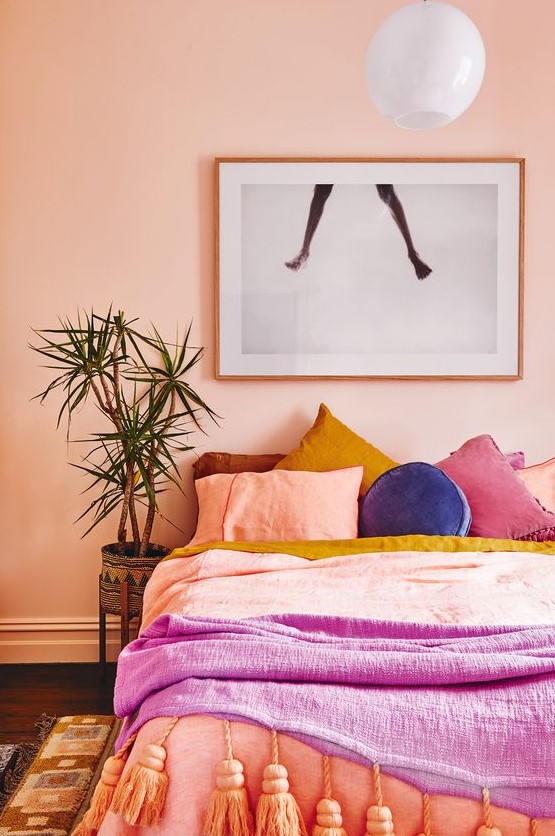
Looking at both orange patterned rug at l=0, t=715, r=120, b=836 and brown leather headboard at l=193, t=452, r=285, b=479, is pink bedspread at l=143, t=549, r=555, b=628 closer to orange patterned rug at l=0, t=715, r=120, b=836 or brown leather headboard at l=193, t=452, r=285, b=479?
orange patterned rug at l=0, t=715, r=120, b=836

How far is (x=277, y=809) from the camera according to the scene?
1.31m

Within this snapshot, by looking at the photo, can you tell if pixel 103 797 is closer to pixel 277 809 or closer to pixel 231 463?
pixel 277 809

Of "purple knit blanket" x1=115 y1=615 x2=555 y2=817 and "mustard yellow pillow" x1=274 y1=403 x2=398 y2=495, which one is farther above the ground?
"mustard yellow pillow" x1=274 y1=403 x2=398 y2=495

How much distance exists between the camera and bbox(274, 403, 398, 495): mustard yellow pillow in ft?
10.7

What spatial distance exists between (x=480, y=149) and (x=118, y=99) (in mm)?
1656

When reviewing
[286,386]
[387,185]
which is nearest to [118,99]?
[387,185]

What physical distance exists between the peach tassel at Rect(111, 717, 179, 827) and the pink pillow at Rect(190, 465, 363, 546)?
5.28 ft

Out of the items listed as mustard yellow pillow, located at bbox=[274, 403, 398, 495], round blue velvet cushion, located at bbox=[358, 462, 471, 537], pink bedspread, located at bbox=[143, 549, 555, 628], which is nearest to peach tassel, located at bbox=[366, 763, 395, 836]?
pink bedspread, located at bbox=[143, 549, 555, 628]

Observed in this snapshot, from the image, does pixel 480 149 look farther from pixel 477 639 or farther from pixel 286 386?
pixel 477 639

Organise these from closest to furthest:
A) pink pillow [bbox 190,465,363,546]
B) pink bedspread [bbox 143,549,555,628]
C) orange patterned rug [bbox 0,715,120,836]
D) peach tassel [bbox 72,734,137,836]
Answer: peach tassel [bbox 72,734,137,836] → pink bedspread [bbox 143,549,555,628] → orange patterned rug [bbox 0,715,120,836] → pink pillow [bbox 190,465,363,546]

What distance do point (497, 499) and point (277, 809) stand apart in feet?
6.42

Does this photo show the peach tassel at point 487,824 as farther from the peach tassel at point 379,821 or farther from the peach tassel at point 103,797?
the peach tassel at point 103,797

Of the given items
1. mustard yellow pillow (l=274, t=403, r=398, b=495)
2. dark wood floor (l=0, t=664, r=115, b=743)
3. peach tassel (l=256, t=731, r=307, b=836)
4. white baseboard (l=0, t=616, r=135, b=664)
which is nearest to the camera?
peach tassel (l=256, t=731, r=307, b=836)

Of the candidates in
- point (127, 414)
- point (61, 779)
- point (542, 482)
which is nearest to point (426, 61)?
point (127, 414)
